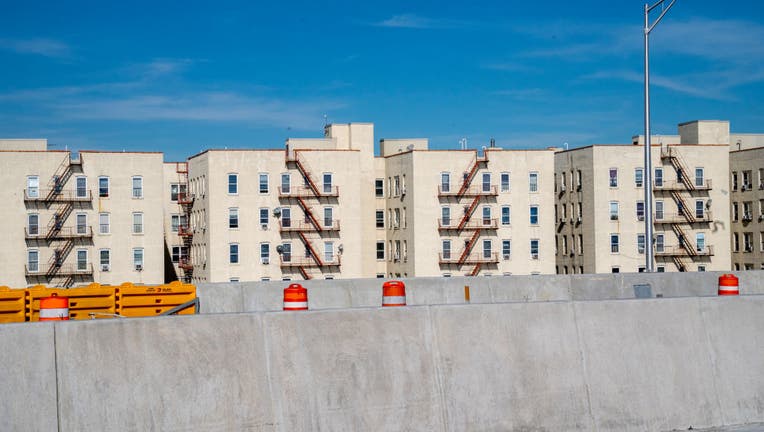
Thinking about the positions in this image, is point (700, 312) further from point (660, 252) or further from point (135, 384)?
point (660, 252)

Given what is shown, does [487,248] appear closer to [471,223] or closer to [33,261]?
[471,223]

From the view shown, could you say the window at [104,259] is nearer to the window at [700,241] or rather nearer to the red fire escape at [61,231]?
the red fire escape at [61,231]

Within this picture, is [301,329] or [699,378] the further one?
[699,378]

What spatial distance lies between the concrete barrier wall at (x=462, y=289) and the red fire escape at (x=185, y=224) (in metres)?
56.8

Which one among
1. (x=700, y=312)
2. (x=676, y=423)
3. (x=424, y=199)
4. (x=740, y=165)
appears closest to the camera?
(x=676, y=423)

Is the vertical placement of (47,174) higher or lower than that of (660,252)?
higher

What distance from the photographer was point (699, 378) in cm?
1225

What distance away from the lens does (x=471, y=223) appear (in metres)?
80.5

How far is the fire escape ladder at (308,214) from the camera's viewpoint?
76.6m

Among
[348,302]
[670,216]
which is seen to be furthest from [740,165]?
[348,302]

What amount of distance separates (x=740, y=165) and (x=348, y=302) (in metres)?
70.8

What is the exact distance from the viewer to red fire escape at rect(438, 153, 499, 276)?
3145 inches

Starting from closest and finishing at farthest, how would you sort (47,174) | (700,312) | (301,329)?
(301,329) → (700,312) → (47,174)

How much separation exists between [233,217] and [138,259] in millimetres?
7377
